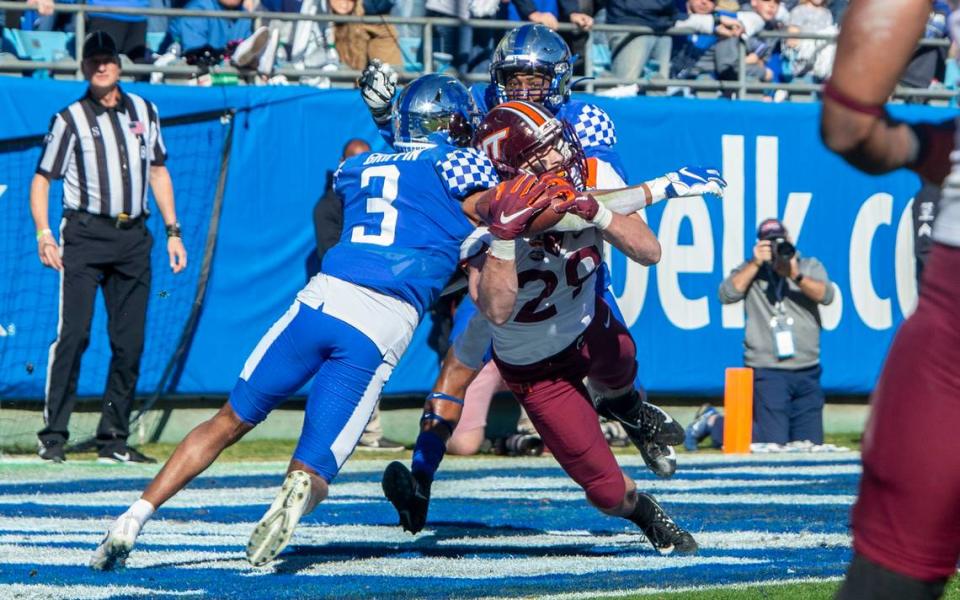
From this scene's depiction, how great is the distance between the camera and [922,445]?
2436mm

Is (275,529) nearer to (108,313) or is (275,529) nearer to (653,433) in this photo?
(653,433)

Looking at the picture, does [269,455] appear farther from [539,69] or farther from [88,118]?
[539,69]

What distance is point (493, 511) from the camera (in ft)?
23.5

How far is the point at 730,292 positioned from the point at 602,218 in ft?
20.1

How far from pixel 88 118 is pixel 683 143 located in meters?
4.55

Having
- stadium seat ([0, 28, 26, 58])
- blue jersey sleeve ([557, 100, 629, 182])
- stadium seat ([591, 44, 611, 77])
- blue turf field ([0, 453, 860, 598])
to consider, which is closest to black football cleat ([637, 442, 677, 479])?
blue turf field ([0, 453, 860, 598])

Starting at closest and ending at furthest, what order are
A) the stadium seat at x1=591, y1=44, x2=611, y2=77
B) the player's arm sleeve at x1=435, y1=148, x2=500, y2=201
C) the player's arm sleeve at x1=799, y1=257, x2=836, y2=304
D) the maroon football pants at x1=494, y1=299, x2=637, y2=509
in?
1. the player's arm sleeve at x1=435, y1=148, x2=500, y2=201
2. the maroon football pants at x1=494, y1=299, x2=637, y2=509
3. the player's arm sleeve at x1=799, y1=257, x2=836, y2=304
4. the stadium seat at x1=591, y1=44, x2=611, y2=77

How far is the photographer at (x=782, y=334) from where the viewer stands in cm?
1066

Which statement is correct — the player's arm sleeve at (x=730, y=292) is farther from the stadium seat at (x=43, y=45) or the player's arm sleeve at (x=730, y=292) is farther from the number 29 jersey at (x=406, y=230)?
the number 29 jersey at (x=406, y=230)

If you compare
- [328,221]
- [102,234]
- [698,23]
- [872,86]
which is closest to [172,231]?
[102,234]

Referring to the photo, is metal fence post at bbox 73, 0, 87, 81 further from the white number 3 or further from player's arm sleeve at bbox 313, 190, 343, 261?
the white number 3

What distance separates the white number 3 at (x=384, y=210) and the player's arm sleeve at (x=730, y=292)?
5763mm

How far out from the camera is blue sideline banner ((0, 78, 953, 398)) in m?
10.3

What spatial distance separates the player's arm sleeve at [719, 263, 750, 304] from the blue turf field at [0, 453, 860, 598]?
180 centimetres
